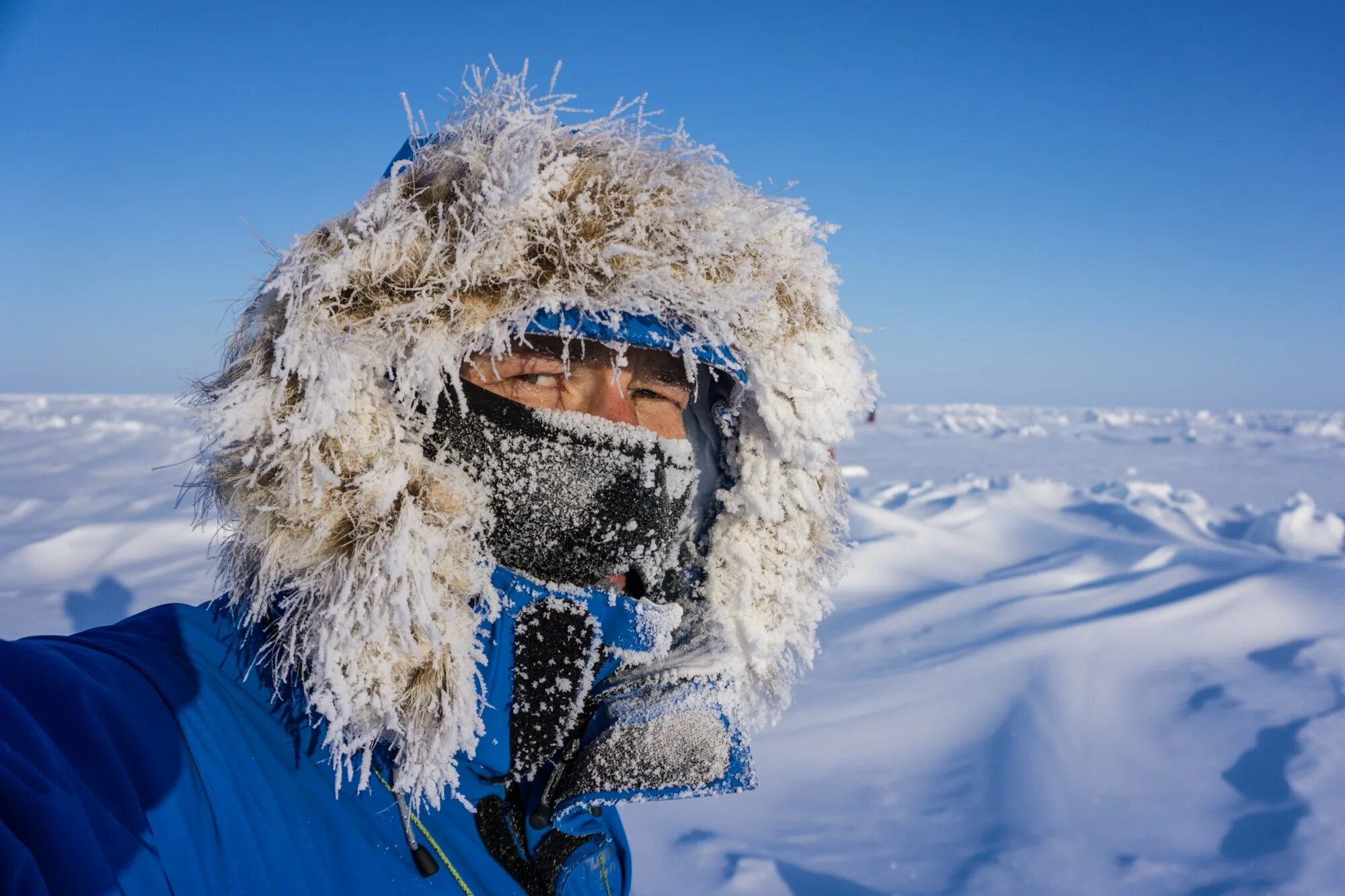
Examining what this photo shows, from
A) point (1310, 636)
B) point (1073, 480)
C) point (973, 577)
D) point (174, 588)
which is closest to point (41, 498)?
point (174, 588)

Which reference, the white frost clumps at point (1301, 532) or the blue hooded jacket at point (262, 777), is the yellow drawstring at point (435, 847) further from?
the white frost clumps at point (1301, 532)

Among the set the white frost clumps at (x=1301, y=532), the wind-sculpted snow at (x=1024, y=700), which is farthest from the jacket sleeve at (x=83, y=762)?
the white frost clumps at (x=1301, y=532)

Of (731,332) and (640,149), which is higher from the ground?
(640,149)

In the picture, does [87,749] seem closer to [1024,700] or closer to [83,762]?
[83,762]

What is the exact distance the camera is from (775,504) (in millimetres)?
1315

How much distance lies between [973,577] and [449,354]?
4.68 meters

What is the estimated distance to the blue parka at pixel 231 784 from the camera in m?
0.61

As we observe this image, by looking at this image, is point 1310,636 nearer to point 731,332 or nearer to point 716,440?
point 716,440

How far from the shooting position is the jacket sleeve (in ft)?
1.81

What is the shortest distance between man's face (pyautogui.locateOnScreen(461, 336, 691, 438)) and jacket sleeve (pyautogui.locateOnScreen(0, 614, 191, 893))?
54cm

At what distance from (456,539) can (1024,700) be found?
8.69 ft

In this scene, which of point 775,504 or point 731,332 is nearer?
point 731,332

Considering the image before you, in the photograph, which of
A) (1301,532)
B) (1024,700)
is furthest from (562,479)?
(1301,532)

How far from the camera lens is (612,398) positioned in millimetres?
1076
